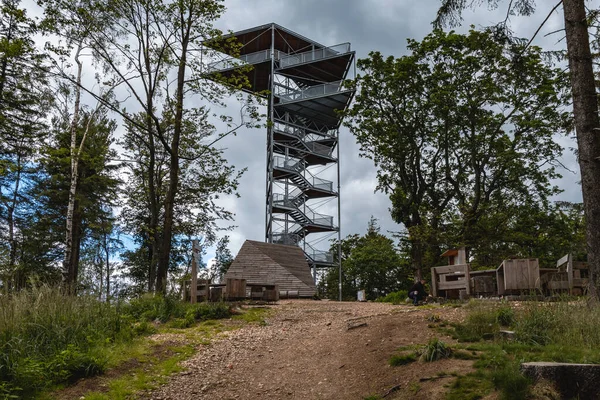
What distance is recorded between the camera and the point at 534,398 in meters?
4.78

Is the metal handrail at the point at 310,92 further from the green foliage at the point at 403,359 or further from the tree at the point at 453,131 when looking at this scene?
the green foliage at the point at 403,359

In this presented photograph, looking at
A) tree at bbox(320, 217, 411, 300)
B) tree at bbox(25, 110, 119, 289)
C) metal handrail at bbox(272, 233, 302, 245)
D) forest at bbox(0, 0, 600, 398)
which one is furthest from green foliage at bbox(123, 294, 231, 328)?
tree at bbox(320, 217, 411, 300)

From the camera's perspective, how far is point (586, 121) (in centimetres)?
886

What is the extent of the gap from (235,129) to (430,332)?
1284 centimetres

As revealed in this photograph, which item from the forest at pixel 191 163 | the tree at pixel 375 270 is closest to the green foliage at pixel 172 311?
the forest at pixel 191 163

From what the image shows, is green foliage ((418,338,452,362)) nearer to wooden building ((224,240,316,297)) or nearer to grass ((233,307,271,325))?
grass ((233,307,271,325))

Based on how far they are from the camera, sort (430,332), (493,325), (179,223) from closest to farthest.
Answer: (493,325), (430,332), (179,223)

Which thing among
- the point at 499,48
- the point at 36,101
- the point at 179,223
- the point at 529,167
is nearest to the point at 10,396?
the point at 499,48

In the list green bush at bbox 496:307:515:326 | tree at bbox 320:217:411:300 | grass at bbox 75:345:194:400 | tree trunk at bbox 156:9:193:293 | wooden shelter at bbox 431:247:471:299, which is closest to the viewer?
grass at bbox 75:345:194:400

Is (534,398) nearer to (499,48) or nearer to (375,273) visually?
(499,48)

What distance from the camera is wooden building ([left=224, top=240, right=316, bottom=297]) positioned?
24547mm

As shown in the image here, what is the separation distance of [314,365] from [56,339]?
4322 mm

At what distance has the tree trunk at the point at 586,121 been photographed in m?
8.55

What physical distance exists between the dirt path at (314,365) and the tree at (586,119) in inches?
117
